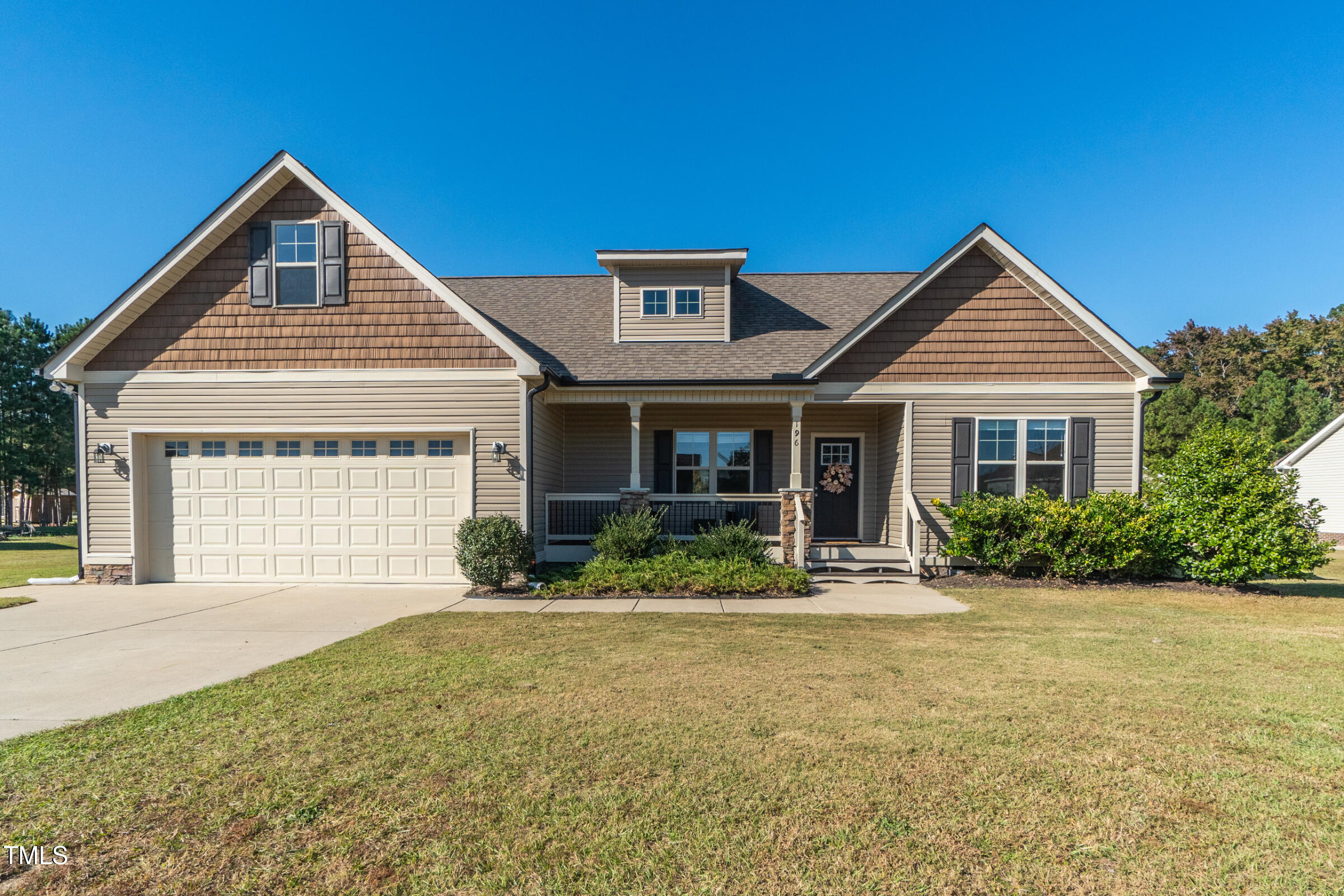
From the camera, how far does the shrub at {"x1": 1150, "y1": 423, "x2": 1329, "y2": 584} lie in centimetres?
926

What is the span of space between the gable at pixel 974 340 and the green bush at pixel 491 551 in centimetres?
605

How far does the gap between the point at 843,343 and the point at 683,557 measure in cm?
471

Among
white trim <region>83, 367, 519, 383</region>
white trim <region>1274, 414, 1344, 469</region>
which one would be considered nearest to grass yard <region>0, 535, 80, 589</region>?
white trim <region>83, 367, 519, 383</region>

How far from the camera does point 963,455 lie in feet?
36.6

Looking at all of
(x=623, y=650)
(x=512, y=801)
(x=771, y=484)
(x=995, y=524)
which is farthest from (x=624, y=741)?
(x=771, y=484)

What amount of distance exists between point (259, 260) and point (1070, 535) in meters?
13.7

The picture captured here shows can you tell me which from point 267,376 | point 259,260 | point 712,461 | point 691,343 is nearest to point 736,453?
point 712,461

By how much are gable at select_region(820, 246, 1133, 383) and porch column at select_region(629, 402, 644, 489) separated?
341cm

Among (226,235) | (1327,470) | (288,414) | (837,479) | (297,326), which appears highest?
(226,235)

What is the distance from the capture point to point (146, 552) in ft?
33.9

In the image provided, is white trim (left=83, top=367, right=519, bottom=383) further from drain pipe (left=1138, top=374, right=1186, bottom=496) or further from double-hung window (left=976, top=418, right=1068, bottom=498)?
drain pipe (left=1138, top=374, right=1186, bottom=496)

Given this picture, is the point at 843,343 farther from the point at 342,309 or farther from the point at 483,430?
the point at 342,309

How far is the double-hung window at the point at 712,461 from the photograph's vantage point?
43.2ft

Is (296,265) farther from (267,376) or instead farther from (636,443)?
(636,443)
